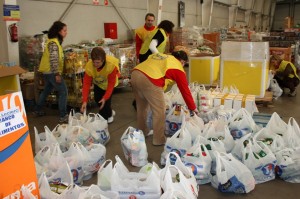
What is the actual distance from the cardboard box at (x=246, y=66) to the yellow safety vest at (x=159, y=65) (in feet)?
7.01

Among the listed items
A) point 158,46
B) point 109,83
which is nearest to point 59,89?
point 109,83

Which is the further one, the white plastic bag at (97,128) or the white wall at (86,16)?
the white wall at (86,16)

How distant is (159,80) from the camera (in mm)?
Answer: 3369

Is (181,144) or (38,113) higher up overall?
(181,144)

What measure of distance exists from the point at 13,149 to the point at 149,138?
7.63 feet

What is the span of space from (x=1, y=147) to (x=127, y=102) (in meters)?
4.29

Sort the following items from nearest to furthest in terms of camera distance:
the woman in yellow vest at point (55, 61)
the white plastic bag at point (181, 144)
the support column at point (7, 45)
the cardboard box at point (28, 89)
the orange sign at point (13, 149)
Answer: the orange sign at point (13, 149) → the white plastic bag at point (181, 144) → the woman in yellow vest at point (55, 61) → the support column at point (7, 45) → the cardboard box at point (28, 89)

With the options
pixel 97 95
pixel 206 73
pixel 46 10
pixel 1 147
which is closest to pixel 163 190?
pixel 1 147

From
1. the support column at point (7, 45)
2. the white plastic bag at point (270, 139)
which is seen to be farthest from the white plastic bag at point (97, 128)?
the support column at point (7, 45)

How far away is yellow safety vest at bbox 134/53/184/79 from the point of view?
325cm

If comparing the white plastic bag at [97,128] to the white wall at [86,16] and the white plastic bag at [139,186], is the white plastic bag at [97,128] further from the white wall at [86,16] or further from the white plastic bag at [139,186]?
the white wall at [86,16]

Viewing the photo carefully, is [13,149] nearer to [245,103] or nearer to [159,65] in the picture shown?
[159,65]

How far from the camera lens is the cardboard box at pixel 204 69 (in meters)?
6.02

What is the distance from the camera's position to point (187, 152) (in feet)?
9.05
